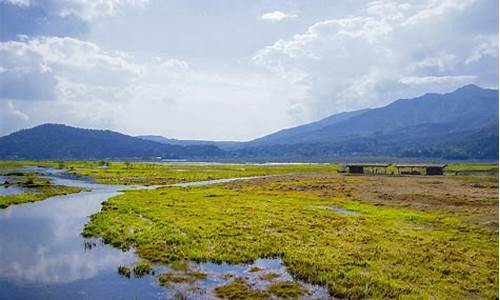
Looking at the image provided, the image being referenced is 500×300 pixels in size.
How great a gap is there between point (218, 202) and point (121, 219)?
62.4ft

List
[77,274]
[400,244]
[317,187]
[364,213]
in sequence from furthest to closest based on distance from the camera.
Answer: [317,187], [364,213], [400,244], [77,274]

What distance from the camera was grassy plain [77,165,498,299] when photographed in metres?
25.4

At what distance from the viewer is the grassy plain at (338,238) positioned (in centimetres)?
2544

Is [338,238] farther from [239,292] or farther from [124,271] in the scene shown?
[124,271]

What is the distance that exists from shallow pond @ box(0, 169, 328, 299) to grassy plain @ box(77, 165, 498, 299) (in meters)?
1.18

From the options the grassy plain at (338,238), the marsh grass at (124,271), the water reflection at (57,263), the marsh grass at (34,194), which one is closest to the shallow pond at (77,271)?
the water reflection at (57,263)

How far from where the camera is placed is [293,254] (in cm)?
3138

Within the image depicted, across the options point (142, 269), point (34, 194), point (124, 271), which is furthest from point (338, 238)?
point (34, 194)

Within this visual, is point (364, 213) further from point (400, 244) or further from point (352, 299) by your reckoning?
point (352, 299)

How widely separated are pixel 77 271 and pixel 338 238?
21712mm

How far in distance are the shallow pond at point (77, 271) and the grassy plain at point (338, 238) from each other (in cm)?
118

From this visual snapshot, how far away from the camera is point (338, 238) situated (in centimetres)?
3694

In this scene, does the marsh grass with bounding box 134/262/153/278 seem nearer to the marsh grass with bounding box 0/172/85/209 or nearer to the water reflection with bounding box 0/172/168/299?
the water reflection with bounding box 0/172/168/299

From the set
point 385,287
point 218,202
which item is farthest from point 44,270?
point 218,202
